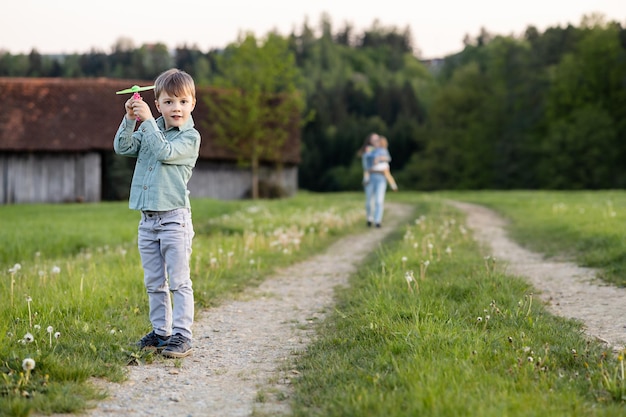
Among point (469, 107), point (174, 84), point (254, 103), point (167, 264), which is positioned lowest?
point (167, 264)

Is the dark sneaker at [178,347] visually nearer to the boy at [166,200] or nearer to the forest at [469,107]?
the boy at [166,200]

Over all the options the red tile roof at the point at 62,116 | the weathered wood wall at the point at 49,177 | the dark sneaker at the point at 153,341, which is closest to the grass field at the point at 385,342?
the dark sneaker at the point at 153,341

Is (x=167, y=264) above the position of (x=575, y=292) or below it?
above

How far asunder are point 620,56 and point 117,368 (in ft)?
188

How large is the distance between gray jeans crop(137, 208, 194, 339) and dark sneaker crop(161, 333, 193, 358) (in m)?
0.05

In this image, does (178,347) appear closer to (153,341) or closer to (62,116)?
(153,341)

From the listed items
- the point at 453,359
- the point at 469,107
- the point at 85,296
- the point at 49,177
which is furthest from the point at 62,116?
the point at 469,107

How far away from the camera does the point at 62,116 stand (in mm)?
A: 37000

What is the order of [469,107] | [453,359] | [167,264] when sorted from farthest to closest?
[469,107] < [167,264] < [453,359]

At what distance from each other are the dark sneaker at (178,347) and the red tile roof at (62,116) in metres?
30.9

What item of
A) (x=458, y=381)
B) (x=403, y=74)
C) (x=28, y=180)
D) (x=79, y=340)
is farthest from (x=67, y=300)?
(x=403, y=74)

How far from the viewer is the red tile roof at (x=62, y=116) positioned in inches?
1385

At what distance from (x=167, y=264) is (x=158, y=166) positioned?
2.58 feet

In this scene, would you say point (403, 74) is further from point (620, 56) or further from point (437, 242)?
point (437, 242)
